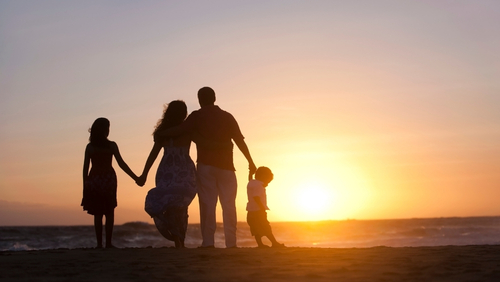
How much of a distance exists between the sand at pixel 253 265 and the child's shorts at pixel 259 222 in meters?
2.13

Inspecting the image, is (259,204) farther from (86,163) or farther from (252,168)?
(86,163)

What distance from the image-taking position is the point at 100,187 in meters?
8.11

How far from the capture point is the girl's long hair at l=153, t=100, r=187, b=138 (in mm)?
7801

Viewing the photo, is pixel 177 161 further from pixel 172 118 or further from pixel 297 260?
pixel 297 260

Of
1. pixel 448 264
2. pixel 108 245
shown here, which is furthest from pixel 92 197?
pixel 448 264

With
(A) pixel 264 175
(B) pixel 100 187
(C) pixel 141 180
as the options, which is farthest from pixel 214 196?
(B) pixel 100 187

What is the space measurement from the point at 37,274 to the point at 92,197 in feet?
10.0

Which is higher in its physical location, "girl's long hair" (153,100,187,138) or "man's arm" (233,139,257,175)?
"girl's long hair" (153,100,187,138)

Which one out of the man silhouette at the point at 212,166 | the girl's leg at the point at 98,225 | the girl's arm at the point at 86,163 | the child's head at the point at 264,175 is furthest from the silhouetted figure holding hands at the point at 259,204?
the girl's arm at the point at 86,163

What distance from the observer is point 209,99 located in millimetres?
7805

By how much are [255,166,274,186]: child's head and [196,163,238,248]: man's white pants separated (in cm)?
127

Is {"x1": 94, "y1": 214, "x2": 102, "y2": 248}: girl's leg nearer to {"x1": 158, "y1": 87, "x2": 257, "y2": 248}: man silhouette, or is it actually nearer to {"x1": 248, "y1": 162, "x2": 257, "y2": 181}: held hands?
{"x1": 158, "y1": 87, "x2": 257, "y2": 248}: man silhouette

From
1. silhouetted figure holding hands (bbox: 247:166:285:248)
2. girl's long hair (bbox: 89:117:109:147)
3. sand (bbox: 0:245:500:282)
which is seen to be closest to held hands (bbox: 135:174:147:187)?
girl's long hair (bbox: 89:117:109:147)

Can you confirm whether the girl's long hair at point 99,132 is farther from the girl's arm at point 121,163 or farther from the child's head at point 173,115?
the child's head at point 173,115
